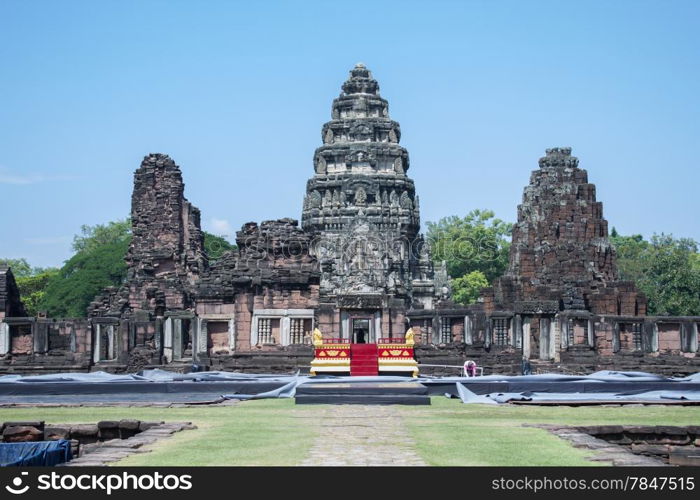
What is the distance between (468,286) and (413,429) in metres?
85.9

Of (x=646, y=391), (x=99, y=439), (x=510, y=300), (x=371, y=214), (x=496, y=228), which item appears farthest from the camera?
(x=496, y=228)

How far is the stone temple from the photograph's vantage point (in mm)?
41625

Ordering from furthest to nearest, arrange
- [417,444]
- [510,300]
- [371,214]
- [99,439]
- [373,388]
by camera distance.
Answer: [371,214], [510,300], [373,388], [99,439], [417,444]

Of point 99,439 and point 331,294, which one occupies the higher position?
point 331,294

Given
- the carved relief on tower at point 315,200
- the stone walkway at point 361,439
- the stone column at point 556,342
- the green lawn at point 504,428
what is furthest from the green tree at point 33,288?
the stone walkway at point 361,439

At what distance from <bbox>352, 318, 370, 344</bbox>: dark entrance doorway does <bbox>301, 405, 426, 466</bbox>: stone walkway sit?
61.0 ft

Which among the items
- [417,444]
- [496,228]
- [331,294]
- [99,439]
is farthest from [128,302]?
[496,228]

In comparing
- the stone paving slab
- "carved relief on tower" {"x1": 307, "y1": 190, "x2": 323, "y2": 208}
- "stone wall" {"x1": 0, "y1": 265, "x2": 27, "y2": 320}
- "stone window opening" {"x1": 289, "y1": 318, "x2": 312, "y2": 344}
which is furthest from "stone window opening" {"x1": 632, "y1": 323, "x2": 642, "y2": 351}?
"carved relief on tower" {"x1": 307, "y1": 190, "x2": 323, "y2": 208}

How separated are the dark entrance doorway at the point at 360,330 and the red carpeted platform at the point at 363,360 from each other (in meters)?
4.97

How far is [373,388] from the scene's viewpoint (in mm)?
26500

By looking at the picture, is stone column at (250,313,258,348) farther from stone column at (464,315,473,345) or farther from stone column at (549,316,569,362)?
stone column at (549,316,569,362)
